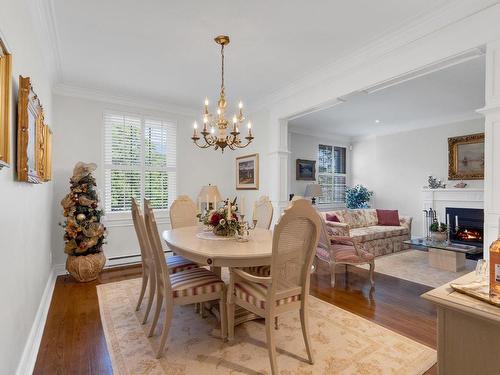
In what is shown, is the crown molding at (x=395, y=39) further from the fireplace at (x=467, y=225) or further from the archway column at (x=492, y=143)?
the fireplace at (x=467, y=225)

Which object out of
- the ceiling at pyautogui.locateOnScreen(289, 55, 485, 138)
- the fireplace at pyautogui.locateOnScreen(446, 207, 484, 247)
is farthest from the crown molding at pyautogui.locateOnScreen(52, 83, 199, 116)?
the fireplace at pyautogui.locateOnScreen(446, 207, 484, 247)

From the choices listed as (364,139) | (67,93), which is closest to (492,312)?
(67,93)

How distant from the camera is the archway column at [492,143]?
2.22 m

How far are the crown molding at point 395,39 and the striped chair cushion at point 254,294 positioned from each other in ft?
8.74

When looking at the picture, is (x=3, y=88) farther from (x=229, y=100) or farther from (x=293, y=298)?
(x=229, y=100)

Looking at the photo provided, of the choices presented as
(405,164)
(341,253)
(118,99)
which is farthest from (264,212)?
(405,164)

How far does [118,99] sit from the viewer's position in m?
4.67

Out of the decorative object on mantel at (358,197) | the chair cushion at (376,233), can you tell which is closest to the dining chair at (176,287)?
the chair cushion at (376,233)

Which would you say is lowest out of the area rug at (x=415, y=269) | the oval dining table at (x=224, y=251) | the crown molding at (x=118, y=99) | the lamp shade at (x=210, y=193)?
the area rug at (x=415, y=269)

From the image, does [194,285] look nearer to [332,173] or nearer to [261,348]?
[261,348]

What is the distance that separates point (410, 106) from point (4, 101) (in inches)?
228

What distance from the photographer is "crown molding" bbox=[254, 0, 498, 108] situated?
2.35m

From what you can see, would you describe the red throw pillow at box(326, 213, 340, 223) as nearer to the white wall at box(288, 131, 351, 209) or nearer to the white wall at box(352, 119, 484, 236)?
the white wall at box(288, 131, 351, 209)

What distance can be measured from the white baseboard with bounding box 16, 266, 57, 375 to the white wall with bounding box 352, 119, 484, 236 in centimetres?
705
